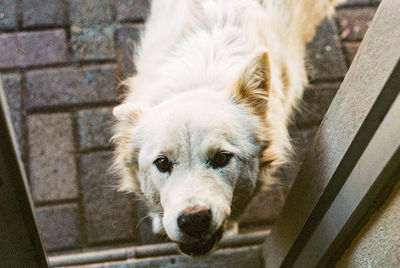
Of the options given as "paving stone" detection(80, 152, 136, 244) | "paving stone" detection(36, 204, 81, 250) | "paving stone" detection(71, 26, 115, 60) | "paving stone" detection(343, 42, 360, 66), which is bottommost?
"paving stone" detection(36, 204, 81, 250)

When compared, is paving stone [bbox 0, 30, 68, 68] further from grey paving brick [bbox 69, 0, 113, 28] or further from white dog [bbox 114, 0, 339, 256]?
white dog [bbox 114, 0, 339, 256]

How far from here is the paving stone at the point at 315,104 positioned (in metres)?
3.19

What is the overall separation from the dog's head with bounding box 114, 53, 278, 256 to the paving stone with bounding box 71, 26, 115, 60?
4.21 ft

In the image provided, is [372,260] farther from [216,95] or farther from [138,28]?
[138,28]

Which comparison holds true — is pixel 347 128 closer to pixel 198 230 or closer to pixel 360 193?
pixel 360 193

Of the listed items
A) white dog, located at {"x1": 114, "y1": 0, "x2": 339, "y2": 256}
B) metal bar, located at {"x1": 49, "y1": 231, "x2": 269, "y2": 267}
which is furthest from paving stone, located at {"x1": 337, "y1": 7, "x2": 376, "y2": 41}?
metal bar, located at {"x1": 49, "y1": 231, "x2": 269, "y2": 267}

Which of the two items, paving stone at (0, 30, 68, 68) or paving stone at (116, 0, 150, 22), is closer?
paving stone at (0, 30, 68, 68)

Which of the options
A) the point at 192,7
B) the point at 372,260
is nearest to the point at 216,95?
the point at 192,7

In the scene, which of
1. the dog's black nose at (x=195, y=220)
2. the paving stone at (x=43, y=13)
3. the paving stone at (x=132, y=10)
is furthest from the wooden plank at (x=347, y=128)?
the paving stone at (x=43, y=13)

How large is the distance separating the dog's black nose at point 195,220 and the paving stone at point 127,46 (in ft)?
5.61

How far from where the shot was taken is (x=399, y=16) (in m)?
1.17

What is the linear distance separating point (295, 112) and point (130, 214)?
1335 mm

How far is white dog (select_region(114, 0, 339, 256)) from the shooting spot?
1859 millimetres

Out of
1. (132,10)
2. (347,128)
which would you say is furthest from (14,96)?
(347,128)
